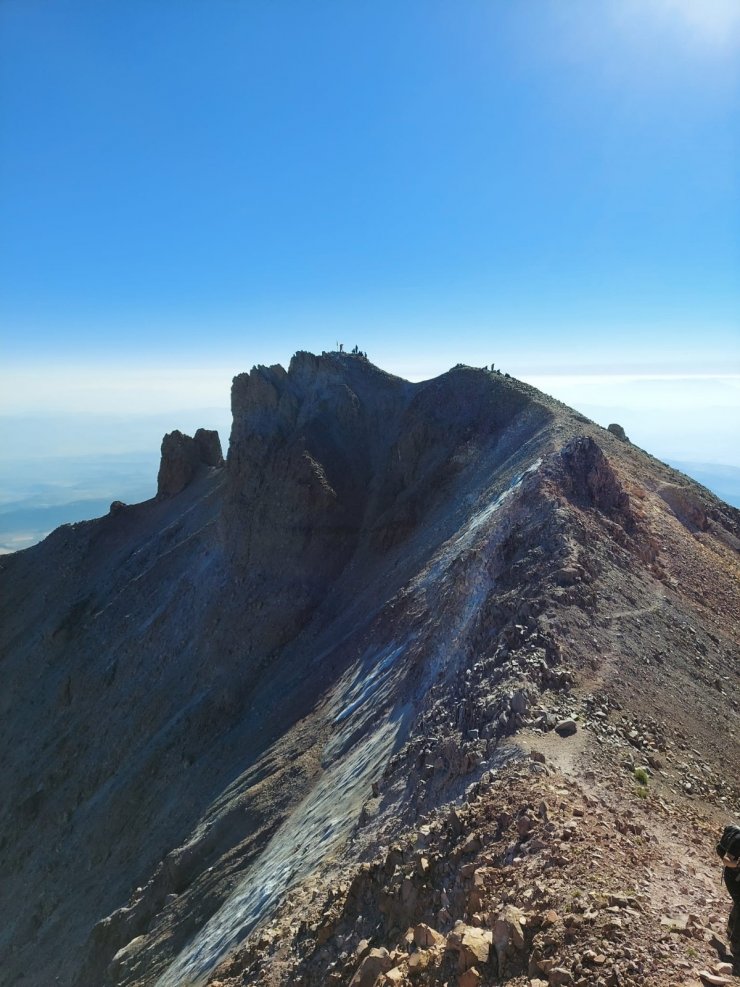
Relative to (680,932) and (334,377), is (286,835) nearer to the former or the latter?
(680,932)

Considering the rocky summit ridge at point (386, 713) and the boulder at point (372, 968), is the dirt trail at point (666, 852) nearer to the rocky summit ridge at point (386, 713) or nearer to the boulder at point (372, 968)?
the rocky summit ridge at point (386, 713)

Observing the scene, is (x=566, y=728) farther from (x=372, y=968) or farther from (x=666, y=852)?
(x=372, y=968)

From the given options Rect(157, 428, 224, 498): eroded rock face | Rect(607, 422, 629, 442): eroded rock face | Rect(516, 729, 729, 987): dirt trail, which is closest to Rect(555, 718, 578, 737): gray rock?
Rect(516, 729, 729, 987): dirt trail

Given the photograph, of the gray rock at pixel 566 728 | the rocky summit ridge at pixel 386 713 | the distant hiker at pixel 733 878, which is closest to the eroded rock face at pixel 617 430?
the rocky summit ridge at pixel 386 713

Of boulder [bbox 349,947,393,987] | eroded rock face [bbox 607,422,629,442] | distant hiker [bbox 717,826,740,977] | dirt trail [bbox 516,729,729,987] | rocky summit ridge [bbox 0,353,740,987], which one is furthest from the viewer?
eroded rock face [bbox 607,422,629,442]

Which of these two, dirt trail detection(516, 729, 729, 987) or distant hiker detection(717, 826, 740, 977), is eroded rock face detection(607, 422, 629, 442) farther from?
distant hiker detection(717, 826, 740, 977)
